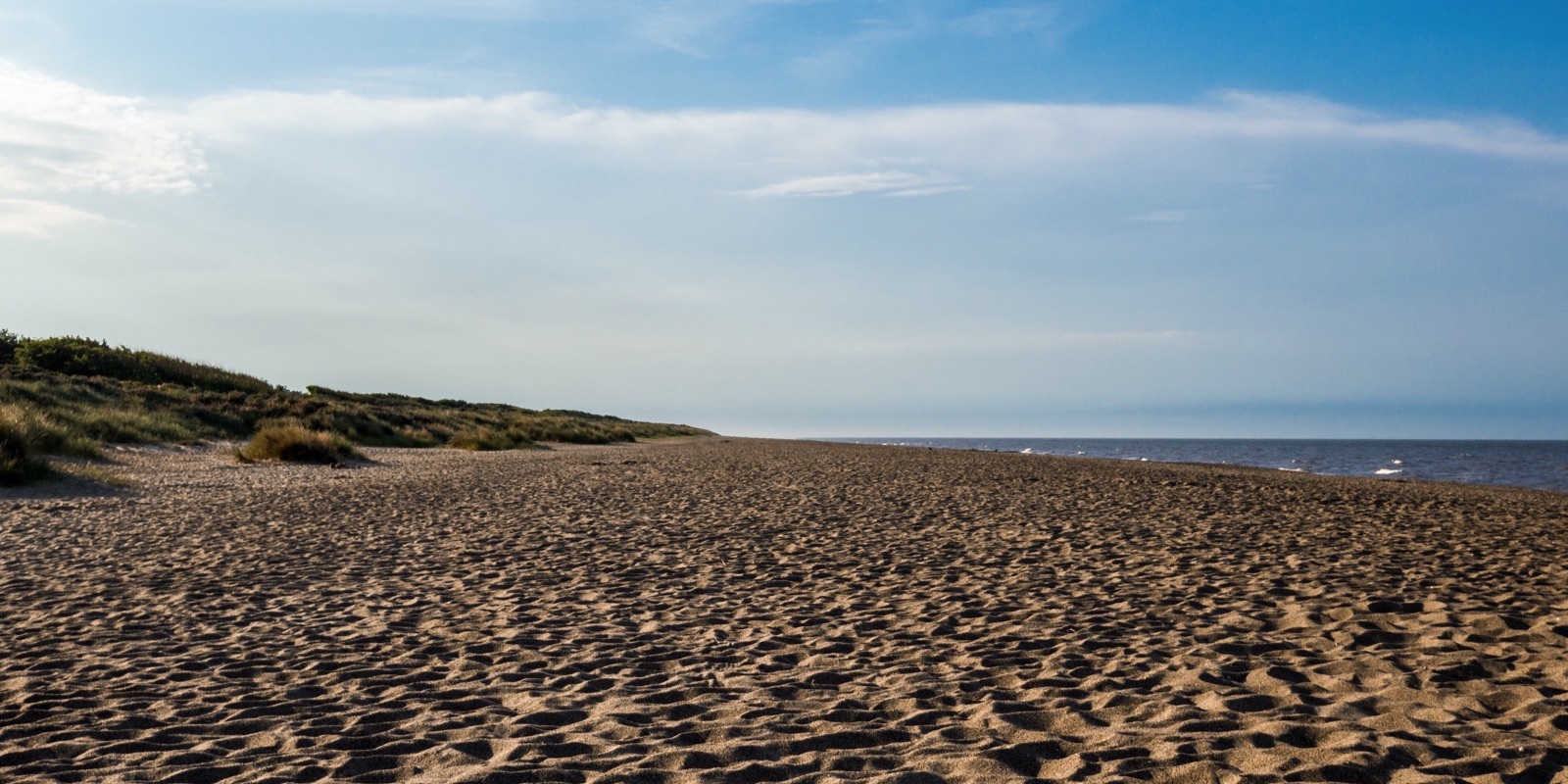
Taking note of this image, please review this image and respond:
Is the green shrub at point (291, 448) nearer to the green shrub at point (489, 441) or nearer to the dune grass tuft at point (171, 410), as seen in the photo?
the dune grass tuft at point (171, 410)

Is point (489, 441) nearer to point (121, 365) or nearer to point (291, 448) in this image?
point (291, 448)

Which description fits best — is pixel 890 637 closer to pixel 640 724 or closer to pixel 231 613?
pixel 640 724

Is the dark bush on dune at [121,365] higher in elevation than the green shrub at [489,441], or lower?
higher

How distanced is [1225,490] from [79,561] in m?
17.7

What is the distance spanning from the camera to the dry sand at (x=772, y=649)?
14.1 ft

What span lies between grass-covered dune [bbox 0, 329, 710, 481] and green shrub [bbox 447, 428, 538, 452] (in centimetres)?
5

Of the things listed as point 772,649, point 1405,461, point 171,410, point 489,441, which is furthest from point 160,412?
point 1405,461

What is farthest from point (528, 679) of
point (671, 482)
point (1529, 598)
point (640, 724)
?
point (671, 482)

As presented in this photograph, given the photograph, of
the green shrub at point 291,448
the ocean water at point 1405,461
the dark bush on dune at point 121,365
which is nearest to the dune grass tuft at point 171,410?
the dark bush on dune at point 121,365

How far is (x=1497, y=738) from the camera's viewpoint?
14.8 ft

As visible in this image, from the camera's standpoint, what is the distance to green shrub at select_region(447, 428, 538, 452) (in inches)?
1464

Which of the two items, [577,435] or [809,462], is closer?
[809,462]

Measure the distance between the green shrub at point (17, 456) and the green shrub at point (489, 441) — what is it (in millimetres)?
19437

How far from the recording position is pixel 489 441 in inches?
1485
